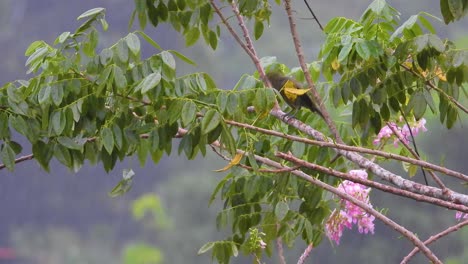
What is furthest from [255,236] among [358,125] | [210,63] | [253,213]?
[210,63]

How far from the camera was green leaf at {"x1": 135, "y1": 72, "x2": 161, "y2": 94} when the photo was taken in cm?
176

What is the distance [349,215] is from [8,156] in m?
0.93

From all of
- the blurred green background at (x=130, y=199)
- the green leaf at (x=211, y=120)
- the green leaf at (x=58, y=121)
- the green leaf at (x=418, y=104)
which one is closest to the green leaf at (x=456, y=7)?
the green leaf at (x=418, y=104)

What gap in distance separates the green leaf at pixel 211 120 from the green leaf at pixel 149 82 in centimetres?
11

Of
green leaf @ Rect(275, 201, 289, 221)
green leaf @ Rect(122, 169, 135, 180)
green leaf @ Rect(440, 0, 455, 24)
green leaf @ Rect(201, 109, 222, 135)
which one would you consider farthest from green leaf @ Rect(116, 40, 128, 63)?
green leaf @ Rect(440, 0, 455, 24)

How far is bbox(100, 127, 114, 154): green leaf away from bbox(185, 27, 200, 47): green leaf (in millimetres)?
502

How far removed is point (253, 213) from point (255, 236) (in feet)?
0.54

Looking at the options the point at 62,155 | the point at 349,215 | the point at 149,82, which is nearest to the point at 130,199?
the point at 349,215

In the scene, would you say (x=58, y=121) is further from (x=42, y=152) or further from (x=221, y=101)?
(x=221, y=101)

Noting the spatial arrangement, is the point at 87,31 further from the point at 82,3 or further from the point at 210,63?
the point at 82,3

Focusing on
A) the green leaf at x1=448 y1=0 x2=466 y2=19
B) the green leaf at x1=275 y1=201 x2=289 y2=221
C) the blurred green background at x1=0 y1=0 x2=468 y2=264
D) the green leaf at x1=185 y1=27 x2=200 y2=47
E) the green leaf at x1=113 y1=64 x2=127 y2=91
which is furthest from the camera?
the blurred green background at x1=0 y1=0 x2=468 y2=264

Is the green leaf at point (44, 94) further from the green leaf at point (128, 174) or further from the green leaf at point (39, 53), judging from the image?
the green leaf at point (128, 174)

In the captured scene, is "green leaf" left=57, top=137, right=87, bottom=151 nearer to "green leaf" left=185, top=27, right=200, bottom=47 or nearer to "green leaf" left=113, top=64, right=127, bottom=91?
"green leaf" left=113, top=64, right=127, bottom=91

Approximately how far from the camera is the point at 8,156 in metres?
1.88
